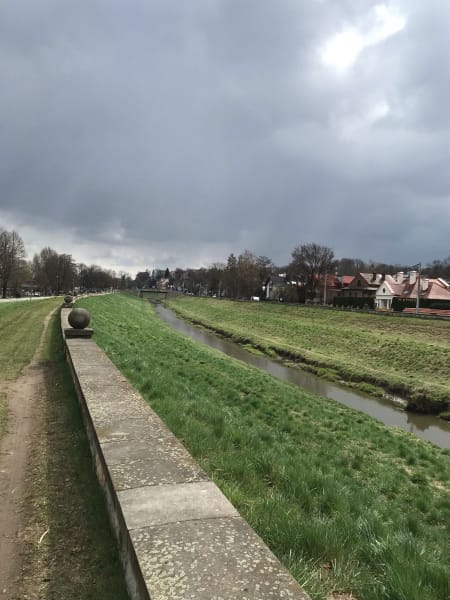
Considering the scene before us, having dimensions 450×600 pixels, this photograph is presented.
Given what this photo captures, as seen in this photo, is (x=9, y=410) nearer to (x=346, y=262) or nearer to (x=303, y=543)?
(x=303, y=543)

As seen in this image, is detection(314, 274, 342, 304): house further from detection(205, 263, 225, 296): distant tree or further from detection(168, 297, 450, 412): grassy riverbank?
detection(168, 297, 450, 412): grassy riverbank

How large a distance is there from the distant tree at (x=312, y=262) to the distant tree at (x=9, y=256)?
53292 mm

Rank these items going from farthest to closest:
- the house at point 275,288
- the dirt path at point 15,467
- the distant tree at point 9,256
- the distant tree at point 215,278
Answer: the distant tree at point 215,278 → the house at point 275,288 → the distant tree at point 9,256 → the dirt path at point 15,467

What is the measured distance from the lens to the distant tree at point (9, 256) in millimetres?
74188

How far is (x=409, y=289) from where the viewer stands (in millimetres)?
72312

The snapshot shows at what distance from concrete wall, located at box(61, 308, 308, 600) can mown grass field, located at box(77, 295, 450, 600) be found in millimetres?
575

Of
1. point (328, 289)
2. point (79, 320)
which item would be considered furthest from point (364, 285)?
point (79, 320)

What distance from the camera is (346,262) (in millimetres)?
165625

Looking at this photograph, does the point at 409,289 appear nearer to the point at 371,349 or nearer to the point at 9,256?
the point at 371,349

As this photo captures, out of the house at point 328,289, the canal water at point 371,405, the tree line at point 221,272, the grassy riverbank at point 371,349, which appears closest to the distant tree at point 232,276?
the tree line at point 221,272

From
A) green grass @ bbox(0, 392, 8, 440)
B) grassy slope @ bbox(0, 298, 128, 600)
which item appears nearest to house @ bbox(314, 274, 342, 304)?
green grass @ bbox(0, 392, 8, 440)

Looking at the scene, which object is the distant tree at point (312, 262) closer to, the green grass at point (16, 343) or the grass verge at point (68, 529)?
the green grass at point (16, 343)

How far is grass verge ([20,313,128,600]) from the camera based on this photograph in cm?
301

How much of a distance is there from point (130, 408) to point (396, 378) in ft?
63.4
